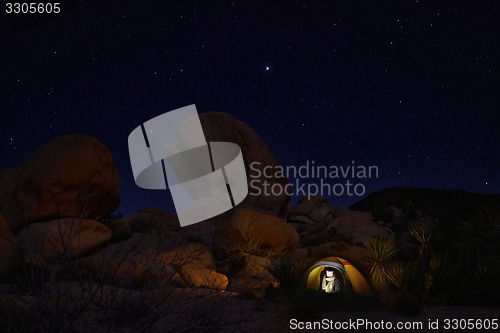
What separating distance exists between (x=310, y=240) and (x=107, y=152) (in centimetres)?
1067

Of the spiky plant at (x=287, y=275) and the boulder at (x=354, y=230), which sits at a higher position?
the spiky plant at (x=287, y=275)

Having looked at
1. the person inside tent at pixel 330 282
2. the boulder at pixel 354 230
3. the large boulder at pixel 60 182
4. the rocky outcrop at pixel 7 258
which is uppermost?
the large boulder at pixel 60 182

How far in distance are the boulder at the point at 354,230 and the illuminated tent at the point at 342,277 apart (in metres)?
4.84

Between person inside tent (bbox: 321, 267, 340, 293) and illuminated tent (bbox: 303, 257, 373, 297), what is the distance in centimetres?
11

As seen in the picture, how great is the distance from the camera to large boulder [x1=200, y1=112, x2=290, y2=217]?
26625 millimetres

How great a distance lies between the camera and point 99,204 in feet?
57.5

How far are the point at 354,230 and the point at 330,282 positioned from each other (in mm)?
11284

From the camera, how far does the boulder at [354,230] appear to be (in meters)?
21.5

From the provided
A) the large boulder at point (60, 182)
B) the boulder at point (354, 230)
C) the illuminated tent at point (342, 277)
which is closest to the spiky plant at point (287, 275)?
the illuminated tent at point (342, 277)

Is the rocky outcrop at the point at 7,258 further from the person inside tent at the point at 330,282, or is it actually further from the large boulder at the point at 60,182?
the person inside tent at the point at 330,282

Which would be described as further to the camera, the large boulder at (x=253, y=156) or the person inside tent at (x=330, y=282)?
the large boulder at (x=253, y=156)

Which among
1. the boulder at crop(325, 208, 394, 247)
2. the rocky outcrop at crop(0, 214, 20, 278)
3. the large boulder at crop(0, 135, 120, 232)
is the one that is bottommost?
the boulder at crop(325, 208, 394, 247)

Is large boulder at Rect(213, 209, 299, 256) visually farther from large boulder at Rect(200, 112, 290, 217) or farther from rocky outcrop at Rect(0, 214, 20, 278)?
large boulder at Rect(200, 112, 290, 217)

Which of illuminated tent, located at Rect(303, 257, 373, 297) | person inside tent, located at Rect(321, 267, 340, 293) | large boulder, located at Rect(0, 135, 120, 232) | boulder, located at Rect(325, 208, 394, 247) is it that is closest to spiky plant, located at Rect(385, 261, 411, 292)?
illuminated tent, located at Rect(303, 257, 373, 297)
